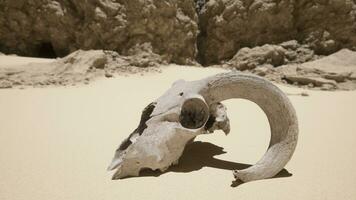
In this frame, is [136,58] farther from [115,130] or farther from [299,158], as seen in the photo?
[299,158]

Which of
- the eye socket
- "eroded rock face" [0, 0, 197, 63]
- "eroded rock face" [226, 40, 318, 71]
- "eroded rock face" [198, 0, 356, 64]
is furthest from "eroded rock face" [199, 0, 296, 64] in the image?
the eye socket

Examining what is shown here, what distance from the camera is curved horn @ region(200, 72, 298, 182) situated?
259 centimetres

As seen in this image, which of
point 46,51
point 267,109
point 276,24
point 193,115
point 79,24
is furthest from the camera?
point 276,24

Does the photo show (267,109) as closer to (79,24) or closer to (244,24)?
(79,24)

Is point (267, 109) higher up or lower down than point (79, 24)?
lower down

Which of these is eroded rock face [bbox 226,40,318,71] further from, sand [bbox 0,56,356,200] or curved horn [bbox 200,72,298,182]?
curved horn [bbox 200,72,298,182]

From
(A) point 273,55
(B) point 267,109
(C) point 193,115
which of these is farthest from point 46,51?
(B) point 267,109

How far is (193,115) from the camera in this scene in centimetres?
283

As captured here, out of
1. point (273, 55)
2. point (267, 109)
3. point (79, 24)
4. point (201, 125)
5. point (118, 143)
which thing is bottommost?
point (118, 143)

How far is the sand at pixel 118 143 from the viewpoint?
7.88 feet

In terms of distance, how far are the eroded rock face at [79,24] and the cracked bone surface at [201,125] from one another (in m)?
5.66

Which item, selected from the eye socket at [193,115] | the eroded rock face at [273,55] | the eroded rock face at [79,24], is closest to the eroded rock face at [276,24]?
the eroded rock face at [273,55]

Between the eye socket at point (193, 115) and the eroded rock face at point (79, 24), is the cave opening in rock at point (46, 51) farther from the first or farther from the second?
the eye socket at point (193, 115)

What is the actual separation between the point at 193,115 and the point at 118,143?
1071mm
